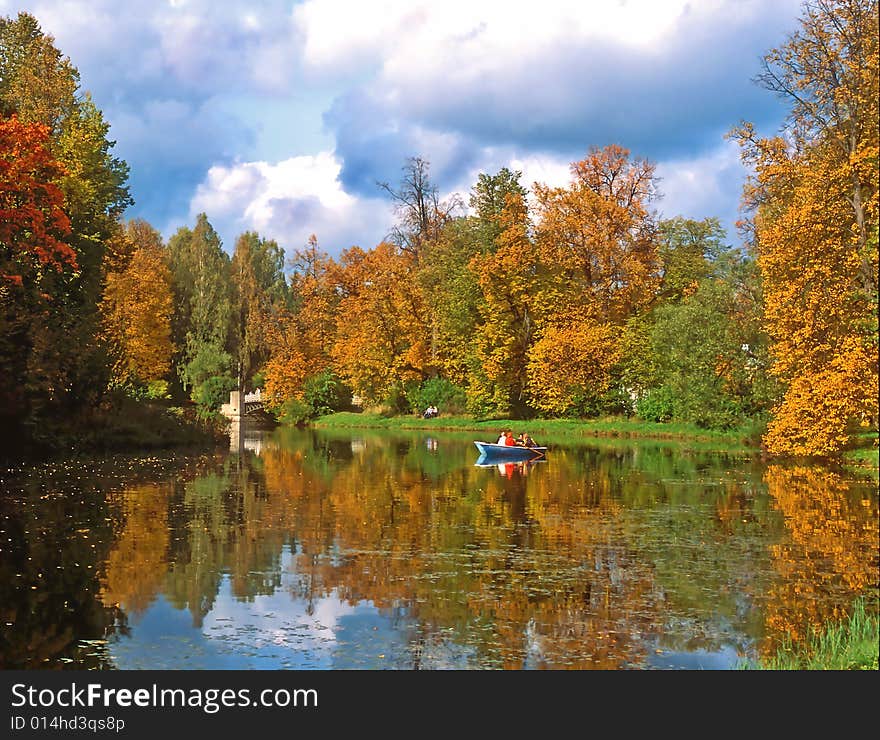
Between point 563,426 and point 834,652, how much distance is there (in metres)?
52.7

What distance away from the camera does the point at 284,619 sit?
13.5m

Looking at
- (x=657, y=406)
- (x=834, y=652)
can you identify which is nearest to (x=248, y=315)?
(x=657, y=406)

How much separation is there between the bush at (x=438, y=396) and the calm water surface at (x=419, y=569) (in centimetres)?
4093

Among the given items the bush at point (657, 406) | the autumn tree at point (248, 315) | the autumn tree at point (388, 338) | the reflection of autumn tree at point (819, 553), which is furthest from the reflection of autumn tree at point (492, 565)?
the autumn tree at point (248, 315)

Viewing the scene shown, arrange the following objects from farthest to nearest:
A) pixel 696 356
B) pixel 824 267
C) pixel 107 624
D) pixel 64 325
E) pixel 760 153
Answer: pixel 696 356 < pixel 64 325 < pixel 760 153 < pixel 824 267 < pixel 107 624

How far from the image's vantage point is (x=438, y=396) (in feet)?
249

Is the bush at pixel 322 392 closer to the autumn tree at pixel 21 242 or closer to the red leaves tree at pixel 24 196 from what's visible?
the autumn tree at pixel 21 242

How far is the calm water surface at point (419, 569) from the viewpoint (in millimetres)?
12125

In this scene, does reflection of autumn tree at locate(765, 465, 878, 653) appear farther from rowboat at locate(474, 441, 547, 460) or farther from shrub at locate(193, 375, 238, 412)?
shrub at locate(193, 375, 238, 412)

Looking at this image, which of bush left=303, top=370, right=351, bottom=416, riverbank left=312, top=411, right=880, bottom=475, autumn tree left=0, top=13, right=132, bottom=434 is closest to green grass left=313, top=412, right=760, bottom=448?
riverbank left=312, top=411, right=880, bottom=475

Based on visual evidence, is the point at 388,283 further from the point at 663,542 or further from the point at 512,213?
the point at 663,542

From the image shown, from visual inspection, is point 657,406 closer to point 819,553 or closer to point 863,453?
point 863,453

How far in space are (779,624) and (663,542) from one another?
6977mm
